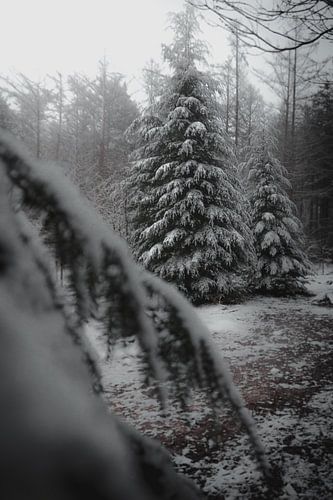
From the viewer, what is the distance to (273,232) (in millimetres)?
11969

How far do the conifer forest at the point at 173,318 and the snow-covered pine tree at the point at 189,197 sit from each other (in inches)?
2.3

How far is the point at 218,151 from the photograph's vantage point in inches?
406

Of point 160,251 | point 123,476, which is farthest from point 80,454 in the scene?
point 160,251

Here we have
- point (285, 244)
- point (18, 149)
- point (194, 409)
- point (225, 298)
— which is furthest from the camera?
point (285, 244)

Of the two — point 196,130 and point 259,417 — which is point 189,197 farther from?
point 259,417

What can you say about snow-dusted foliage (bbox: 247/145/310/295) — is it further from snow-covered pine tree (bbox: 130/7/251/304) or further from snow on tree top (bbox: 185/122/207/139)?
snow on tree top (bbox: 185/122/207/139)

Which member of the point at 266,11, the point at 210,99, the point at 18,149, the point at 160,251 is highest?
the point at 210,99

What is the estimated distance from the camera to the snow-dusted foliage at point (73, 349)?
1.09 ft

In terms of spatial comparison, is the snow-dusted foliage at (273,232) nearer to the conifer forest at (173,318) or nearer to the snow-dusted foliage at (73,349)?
the conifer forest at (173,318)

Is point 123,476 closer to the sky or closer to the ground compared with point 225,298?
closer to the sky

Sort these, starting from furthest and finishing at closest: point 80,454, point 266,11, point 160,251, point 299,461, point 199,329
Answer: point 160,251 → point 266,11 → point 299,461 → point 199,329 → point 80,454

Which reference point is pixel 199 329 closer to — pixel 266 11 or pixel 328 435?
pixel 328 435

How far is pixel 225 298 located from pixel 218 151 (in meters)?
5.04

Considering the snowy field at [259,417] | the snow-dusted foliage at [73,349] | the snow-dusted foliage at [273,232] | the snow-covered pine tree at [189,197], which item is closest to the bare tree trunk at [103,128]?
the snow-covered pine tree at [189,197]
